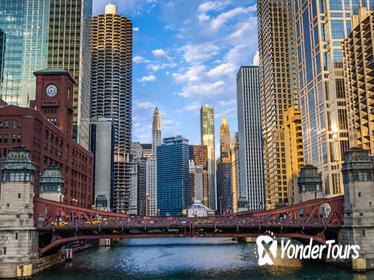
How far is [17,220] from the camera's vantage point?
66.1 metres

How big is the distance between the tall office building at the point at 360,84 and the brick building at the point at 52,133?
293ft

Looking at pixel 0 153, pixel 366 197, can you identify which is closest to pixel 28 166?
pixel 0 153

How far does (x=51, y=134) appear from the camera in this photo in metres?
127

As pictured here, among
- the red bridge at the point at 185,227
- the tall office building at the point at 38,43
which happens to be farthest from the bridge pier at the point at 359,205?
the tall office building at the point at 38,43

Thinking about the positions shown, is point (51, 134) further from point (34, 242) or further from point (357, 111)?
point (357, 111)

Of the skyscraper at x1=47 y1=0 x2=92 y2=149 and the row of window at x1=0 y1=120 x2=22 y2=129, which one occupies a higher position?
the skyscraper at x1=47 y1=0 x2=92 y2=149

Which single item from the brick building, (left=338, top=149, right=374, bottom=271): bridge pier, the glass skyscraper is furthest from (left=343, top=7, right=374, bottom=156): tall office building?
the glass skyscraper

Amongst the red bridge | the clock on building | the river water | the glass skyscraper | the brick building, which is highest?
the glass skyscraper

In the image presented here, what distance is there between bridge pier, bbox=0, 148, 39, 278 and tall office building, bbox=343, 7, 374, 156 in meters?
89.8

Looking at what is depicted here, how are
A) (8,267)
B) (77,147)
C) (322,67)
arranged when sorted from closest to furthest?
(8,267) < (322,67) < (77,147)

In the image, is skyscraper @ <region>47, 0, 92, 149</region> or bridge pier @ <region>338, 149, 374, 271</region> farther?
skyscraper @ <region>47, 0, 92, 149</region>

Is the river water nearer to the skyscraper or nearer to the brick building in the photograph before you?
the brick building

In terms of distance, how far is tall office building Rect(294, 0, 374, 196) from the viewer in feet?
442

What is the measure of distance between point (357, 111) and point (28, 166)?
97238 millimetres
